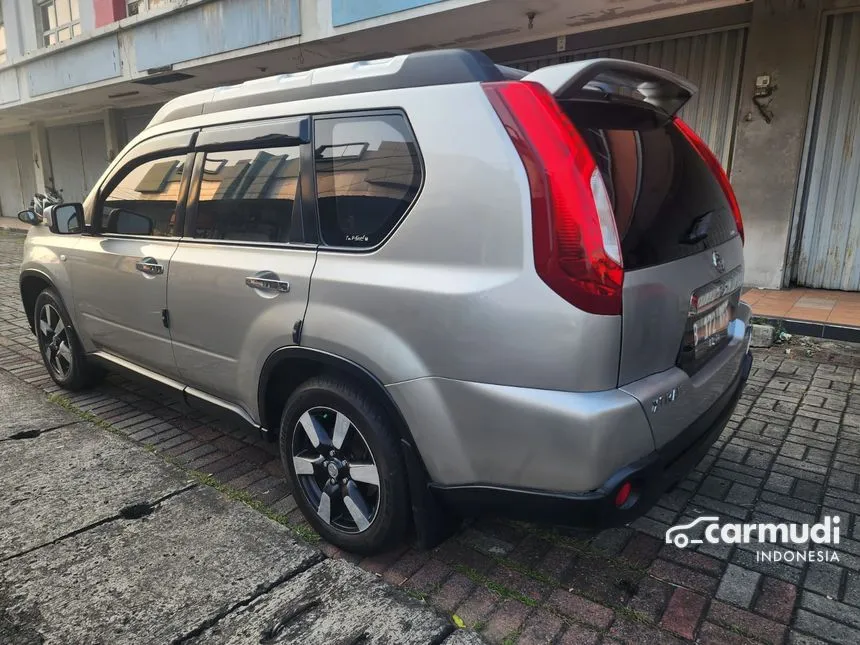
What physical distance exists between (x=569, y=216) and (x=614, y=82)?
2.19ft

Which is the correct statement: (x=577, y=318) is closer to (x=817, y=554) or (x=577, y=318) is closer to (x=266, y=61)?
(x=817, y=554)

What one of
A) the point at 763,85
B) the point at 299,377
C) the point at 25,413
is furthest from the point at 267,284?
the point at 763,85

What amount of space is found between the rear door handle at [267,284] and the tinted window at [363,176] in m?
0.28

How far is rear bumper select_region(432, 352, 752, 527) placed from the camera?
1891 mm

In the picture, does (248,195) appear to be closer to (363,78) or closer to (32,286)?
(363,78)

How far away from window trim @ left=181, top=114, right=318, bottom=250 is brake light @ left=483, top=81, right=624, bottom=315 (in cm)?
102

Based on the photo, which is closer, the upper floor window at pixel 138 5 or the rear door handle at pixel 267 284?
the rear door handle at pixel 267 284

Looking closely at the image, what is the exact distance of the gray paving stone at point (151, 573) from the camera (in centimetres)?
219

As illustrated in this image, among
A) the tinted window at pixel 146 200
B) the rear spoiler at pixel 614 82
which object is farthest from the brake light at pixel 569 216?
the tinted window at pixel 146 200

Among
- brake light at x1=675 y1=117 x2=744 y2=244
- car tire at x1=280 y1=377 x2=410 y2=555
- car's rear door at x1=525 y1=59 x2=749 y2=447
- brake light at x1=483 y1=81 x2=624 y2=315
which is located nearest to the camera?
brake light at x1=483 y1=81 x2=624 y2=315

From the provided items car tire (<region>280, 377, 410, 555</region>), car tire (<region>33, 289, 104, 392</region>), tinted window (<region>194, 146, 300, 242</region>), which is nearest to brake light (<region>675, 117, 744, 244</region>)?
tinted window (<region>194, 146, 300, 242</region>)

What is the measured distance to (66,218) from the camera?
3926mm

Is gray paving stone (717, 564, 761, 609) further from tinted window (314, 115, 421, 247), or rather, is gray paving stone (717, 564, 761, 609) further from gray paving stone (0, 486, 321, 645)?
tinted window (314, 115, 421, 247)

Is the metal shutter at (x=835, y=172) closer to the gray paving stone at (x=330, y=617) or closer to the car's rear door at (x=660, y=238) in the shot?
the car's rear door at (x=660, y=238)
